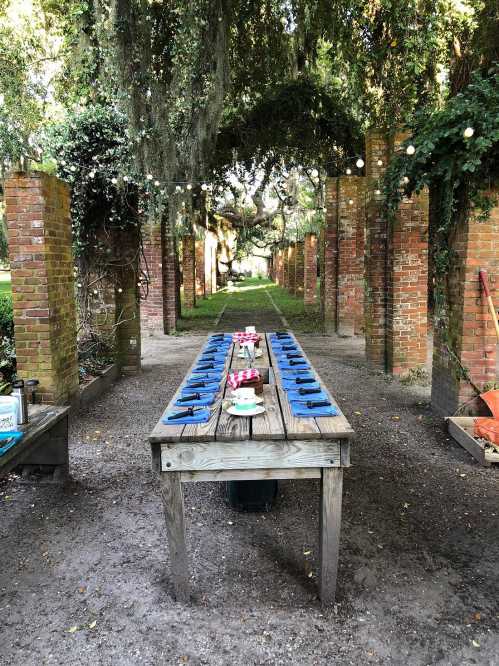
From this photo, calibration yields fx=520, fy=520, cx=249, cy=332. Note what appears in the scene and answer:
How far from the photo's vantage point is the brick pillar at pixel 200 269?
865 inches

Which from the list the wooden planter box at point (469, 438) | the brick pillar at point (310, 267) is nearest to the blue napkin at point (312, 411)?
the wooden planter box at point (469, 438)

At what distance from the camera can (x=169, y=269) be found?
40.9 feet

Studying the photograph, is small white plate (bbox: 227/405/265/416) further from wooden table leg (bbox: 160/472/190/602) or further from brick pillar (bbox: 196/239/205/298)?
brick pillar (bbox: 196/239/205/298)

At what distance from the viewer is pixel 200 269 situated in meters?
22.5

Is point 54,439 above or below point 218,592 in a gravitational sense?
above

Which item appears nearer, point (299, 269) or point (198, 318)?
point (198, 318)

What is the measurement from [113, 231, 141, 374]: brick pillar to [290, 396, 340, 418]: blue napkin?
16.9 ft

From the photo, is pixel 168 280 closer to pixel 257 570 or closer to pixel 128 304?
pixel 128 304

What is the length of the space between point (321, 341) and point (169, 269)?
4173mm

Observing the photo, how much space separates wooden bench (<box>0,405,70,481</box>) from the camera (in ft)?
9.68

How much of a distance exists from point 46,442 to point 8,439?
114 centimetres

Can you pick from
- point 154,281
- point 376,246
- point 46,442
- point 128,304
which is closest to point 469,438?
point 46,442

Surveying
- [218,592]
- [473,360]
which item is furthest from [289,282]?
[218,592]

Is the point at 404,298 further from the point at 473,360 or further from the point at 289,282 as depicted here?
the point at 289,282
